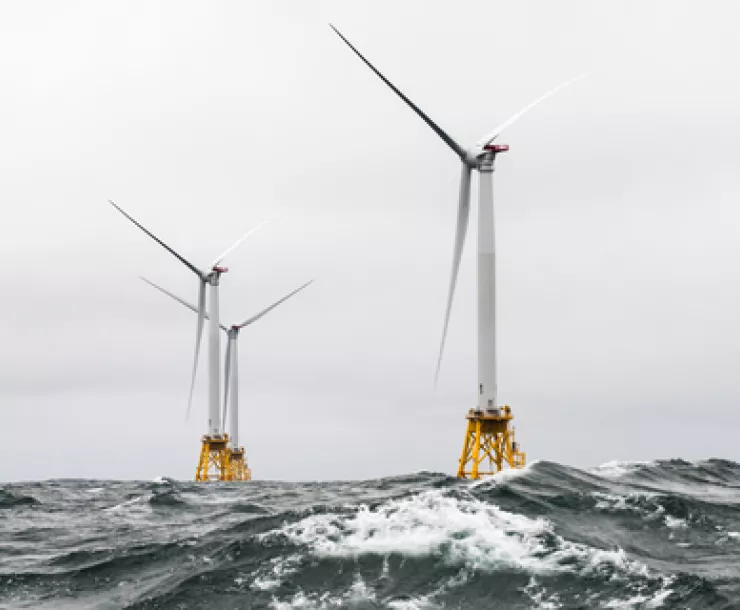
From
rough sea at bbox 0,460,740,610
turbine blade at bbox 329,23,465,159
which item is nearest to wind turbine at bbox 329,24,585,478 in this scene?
turbine blade at bbox 329,23,465,159

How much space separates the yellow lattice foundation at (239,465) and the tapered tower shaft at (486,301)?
87909 millimetres

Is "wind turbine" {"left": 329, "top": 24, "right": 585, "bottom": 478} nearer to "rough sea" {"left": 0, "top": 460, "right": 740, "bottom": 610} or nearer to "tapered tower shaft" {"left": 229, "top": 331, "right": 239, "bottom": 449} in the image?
"rough sea" {"left": 0, "top": 460, "right": 740, "bottom": 610}

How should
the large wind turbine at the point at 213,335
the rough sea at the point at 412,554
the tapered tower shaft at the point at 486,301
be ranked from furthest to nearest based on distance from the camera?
the large wind turbine at the point at 213,335
the tapered tower shaft at the point at 486,301
the rough sea at the point at 412,554

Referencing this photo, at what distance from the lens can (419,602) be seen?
98.3ft

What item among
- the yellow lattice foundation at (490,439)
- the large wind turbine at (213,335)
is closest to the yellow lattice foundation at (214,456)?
the large wind turbine at (213,335)

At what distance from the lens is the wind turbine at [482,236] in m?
74.9

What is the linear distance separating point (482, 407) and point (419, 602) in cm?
4522

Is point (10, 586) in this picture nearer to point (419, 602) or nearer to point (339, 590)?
point (339, 590)

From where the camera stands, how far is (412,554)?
34.1 meters

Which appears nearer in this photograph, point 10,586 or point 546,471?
point 10,586

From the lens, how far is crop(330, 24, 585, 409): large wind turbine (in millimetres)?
74938

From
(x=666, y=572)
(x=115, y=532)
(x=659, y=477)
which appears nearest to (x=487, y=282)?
(x=659, y=477)

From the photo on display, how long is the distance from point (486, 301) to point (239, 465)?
91.4 m

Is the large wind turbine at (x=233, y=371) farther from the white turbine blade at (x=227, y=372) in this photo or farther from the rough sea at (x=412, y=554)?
the rough sea at (x=412, y=554)
